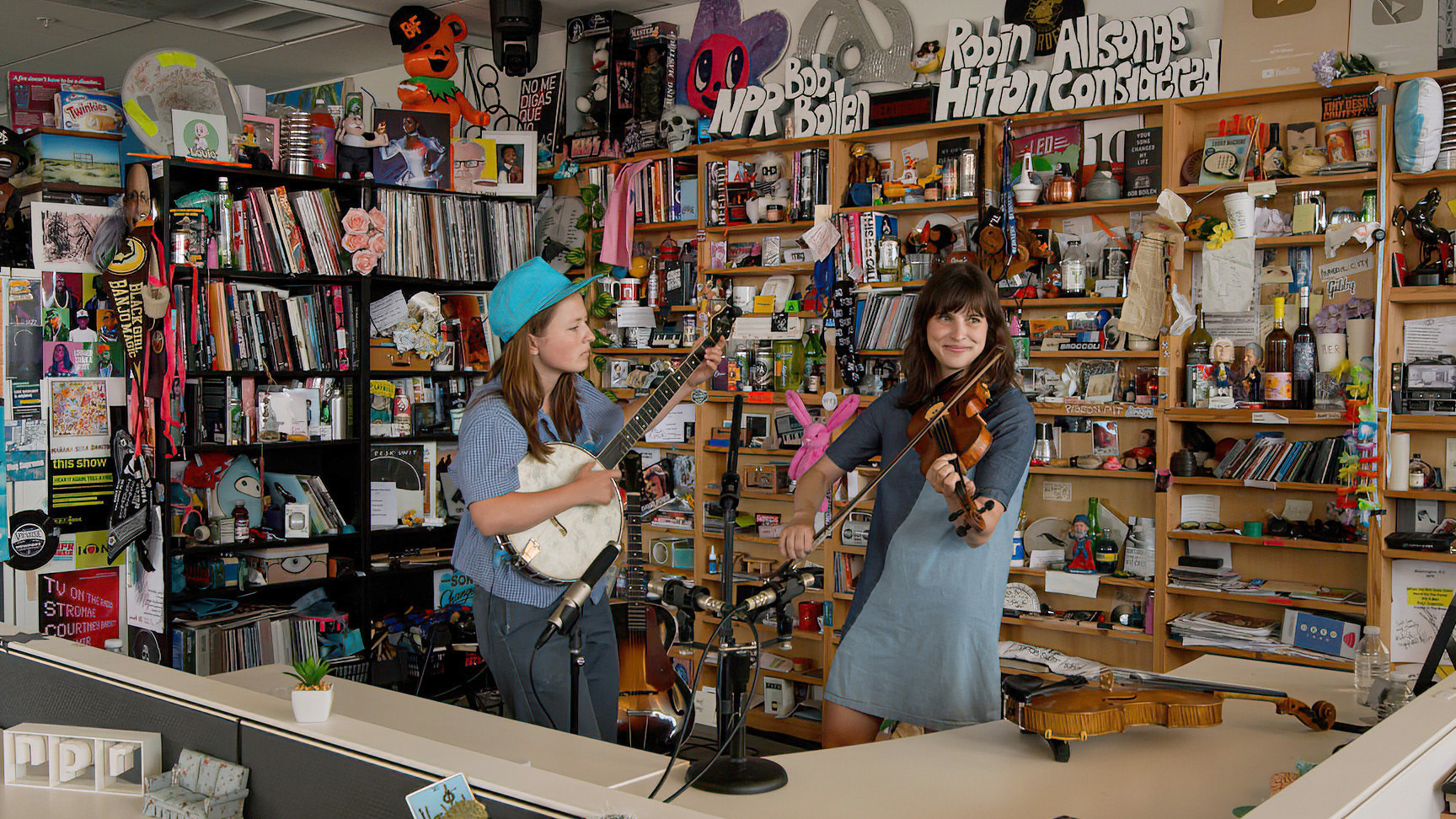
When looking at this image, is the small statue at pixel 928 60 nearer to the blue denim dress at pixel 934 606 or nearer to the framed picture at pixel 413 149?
the framed picture at pixel 413 149

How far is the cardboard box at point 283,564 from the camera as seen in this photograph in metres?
4.45

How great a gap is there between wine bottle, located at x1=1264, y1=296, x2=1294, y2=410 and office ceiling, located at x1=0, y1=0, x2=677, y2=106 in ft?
10.2

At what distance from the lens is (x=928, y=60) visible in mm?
4398

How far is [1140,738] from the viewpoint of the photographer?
1.89m

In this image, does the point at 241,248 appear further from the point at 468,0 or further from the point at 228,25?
the point at 228,25

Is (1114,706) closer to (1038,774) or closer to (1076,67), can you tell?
(1038,774)

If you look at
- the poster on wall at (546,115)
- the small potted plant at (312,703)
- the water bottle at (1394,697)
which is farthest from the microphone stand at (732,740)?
the poster on wall at (546,115)

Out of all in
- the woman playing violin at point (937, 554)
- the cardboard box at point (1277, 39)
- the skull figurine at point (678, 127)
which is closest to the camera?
the woman playing violin at point (937, 554)

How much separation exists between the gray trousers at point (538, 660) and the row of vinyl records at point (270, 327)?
98.5 inches

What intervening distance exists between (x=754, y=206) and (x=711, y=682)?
2.19 metres

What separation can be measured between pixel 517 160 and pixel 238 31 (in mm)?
2128

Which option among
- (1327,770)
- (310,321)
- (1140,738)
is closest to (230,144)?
(310,321)

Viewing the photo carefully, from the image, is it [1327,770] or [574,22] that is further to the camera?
[574,22]

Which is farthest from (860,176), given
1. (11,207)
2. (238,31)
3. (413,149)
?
(238,31)
